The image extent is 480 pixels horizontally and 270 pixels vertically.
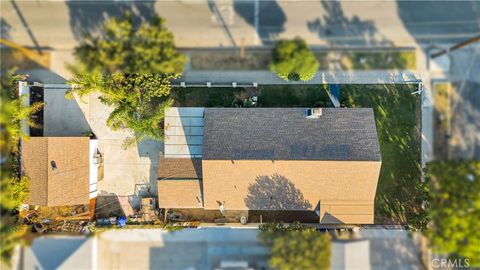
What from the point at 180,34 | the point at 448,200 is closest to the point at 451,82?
the point at 448,200

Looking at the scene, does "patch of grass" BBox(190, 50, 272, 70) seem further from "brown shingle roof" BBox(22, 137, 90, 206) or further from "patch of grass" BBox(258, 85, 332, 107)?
"brown shingle roof" BBox(22, 137, 90, 206)

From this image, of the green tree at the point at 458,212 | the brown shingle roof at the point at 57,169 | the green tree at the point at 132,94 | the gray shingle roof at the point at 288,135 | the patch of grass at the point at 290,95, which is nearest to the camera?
the green tree at the point at 458,212

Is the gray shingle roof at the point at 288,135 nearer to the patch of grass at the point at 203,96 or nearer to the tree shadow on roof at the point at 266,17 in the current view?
the patch of grass at the point at 203,96

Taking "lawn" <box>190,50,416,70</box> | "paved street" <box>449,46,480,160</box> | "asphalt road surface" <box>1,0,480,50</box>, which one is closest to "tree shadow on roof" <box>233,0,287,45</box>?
"asphalt road surface" <box>1,0,480,50</box>

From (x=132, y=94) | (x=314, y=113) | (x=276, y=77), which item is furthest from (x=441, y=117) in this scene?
(x=132, y=94)

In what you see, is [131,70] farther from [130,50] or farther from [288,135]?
[288,135]

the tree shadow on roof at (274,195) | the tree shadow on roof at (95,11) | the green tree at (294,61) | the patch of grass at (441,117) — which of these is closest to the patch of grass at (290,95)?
the green tree at (294,61)
